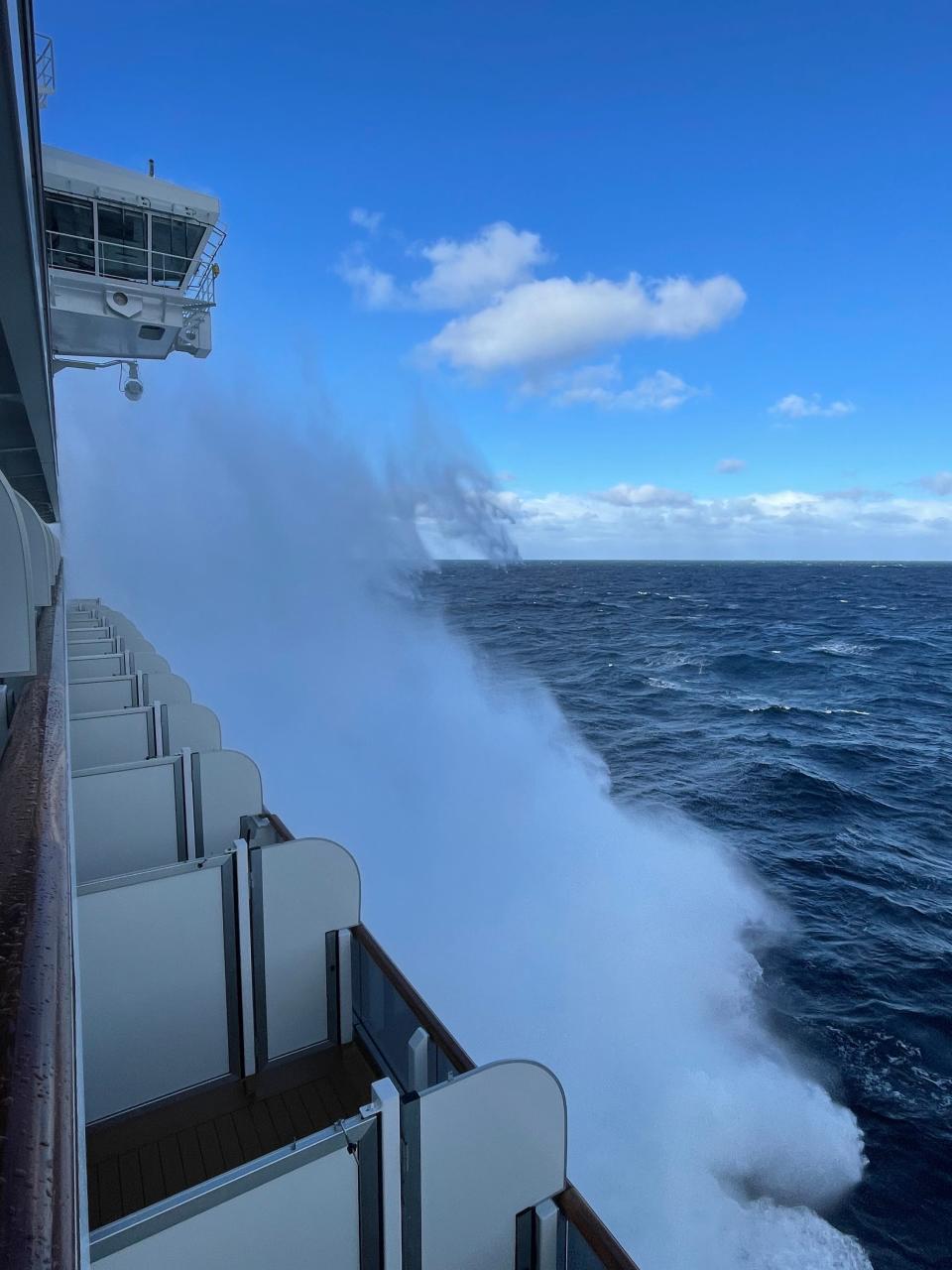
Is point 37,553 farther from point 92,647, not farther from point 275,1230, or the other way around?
point 275,1230

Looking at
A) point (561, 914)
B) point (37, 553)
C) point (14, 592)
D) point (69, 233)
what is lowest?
point (561, 914)

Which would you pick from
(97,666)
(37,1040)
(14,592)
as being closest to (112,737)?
(97,666)

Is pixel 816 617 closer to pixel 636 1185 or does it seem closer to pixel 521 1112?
pixel 636 1185

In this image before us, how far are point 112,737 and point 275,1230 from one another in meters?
5.41

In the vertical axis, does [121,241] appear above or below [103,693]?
above

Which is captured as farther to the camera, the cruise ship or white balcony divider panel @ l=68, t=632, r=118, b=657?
white balcony divider panel @ l=68, t=632, r=118, b=657

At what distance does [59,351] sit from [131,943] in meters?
13.9

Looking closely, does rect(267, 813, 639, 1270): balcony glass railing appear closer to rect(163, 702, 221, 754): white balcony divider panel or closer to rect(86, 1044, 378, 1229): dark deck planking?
rect(86, 1044, 378, 1229): dark deck planking

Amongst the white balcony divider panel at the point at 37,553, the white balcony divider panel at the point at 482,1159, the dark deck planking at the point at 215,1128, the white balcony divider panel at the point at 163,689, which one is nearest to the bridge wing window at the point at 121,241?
the white balcony divider panel at the point at 37,553

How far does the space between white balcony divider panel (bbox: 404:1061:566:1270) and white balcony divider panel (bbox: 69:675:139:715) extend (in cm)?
672

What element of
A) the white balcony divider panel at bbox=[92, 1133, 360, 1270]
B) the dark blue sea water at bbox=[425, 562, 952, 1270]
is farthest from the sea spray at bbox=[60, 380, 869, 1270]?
the white balcony divider panel at bbox=[92, 1133, 360, 1270]

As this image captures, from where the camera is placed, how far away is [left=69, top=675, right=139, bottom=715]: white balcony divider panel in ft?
27.0

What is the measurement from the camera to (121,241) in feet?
41.6

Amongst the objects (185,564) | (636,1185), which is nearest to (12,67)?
(636,1185)
